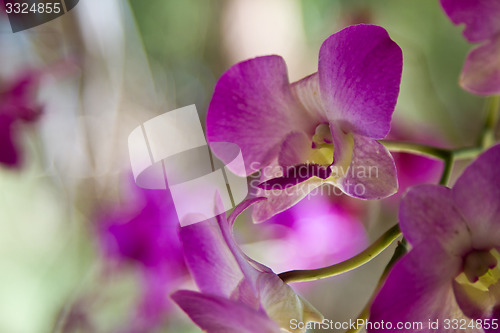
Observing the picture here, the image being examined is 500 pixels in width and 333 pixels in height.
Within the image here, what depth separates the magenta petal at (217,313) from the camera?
0.24 m

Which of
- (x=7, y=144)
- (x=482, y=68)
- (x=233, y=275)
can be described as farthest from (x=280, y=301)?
(x=7, y=144)

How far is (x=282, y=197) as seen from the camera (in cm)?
32

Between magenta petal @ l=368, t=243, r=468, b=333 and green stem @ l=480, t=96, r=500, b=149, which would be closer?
magenta petal @ l=368, t=243, r=468, b=333

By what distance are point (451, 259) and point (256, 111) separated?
0.44ft

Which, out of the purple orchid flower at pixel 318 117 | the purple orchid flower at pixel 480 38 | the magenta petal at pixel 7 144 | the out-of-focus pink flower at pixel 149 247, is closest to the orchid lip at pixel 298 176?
the purple orchid flower at pixel 318 117

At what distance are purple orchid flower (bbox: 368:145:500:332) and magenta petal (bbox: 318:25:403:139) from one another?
0.16ft

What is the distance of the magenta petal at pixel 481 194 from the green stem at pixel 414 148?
0.07 metres

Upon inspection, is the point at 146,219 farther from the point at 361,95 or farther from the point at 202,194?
the point at 361,95

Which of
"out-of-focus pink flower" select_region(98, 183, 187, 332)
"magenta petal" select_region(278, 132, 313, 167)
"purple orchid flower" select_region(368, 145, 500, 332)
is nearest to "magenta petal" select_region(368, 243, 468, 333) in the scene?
"purple orchid flower" select_region(368, 145, 500, 332)

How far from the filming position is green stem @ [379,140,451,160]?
1.08 feet

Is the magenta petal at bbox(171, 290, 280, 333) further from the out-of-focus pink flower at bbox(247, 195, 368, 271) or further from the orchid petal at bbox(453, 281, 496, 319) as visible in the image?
the out-of-focus pink flower at bbox(247, 195, 368, 271)

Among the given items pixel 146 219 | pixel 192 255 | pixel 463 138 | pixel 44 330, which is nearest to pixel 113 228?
pixel 146 219

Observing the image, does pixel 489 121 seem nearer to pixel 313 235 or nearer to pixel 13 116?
pixel 313 235

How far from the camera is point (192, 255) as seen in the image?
0.29 meters
